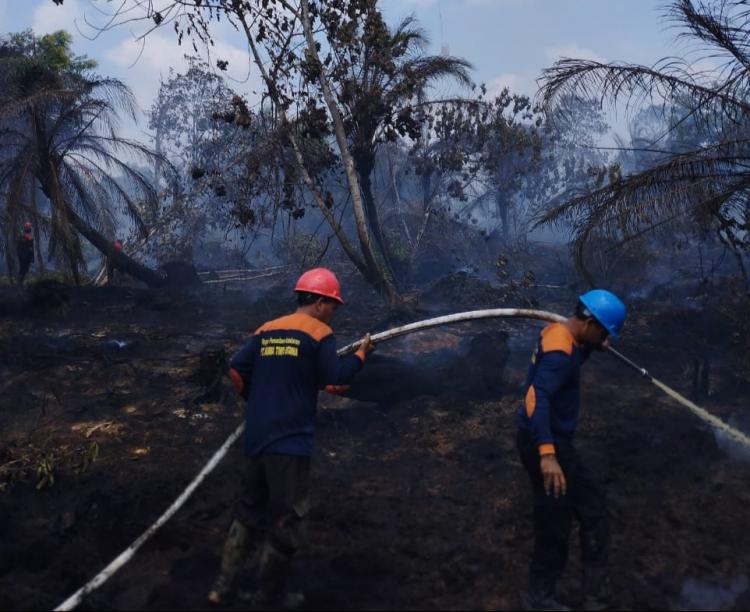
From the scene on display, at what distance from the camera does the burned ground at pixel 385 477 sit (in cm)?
414

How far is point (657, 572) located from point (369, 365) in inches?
185

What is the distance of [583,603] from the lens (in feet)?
12.7

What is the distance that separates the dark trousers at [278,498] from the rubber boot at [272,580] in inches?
1.6

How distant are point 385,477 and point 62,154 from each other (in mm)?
11985

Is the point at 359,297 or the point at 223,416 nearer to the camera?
the point at 223,416

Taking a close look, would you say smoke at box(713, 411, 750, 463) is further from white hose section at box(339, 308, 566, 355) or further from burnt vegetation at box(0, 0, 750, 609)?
white hose section at box(339, 308, 566, 355)

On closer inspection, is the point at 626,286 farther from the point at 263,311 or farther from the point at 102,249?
the point at 102,249

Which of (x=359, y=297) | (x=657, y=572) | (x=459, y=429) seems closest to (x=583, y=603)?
(x=657, y=572)

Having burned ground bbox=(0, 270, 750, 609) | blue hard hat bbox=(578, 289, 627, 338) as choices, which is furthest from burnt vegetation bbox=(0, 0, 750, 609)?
blue hard hat bbox=(578, 289, 627, 338)

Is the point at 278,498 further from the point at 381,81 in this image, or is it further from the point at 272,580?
the point at 381,81

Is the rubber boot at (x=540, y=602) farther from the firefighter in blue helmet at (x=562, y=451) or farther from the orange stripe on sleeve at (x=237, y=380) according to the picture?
the orange stripe on sleeve at (x=237, y=380)

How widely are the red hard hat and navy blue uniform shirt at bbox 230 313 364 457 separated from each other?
18cm

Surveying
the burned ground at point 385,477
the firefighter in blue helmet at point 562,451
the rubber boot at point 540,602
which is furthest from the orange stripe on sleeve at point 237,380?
the rubber boot at point 540,602

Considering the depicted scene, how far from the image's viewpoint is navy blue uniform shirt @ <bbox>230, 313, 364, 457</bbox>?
3.76 m
